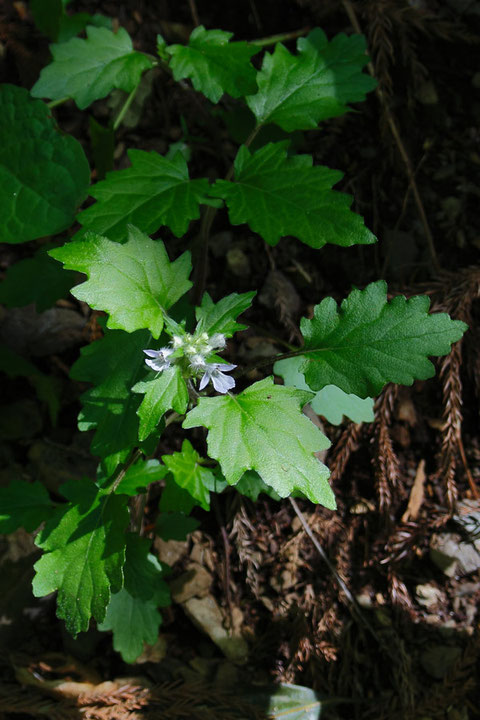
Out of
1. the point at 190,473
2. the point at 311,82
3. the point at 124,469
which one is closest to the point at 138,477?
the point at 124,469

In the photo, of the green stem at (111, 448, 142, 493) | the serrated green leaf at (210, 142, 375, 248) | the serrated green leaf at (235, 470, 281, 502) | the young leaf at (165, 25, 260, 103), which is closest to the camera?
the serrated green leaf at (210, 142, 375, 248)

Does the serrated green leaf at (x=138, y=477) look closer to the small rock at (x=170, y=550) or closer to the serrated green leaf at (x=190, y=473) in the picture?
the serrated green leaf at (x=190, y=473)

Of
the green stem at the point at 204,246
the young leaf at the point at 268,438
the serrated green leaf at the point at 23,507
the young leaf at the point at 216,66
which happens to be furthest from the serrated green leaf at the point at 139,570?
the young leaf at the point at 216,66

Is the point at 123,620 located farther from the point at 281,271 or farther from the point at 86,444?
the point at 281,271

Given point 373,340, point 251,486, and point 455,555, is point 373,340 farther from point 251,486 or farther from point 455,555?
point 455,555

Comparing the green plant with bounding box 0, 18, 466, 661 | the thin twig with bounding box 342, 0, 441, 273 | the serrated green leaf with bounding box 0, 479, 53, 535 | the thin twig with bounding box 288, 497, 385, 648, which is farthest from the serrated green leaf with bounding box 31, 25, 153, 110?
the thin twig with bounding box 288, 497, 385, 648

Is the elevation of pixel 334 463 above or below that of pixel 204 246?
below

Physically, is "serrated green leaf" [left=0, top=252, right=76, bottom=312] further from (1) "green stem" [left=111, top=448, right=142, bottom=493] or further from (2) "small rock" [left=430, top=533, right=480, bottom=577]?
(2) "small rock" [left=430, top=533, right=480, bottom=577]
